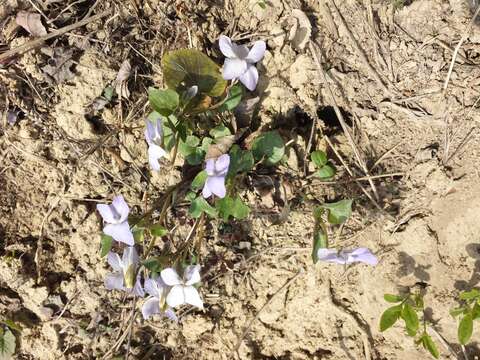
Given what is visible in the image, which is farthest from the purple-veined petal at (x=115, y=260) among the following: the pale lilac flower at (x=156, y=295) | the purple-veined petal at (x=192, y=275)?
the purple-veined petal at (x=192, y=275)

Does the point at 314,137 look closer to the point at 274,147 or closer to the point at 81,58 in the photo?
the point at 274,147

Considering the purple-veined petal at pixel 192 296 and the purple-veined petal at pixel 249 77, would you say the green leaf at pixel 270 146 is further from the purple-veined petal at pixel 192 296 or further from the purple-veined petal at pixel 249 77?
the purple-veined petal at pixel 192 296

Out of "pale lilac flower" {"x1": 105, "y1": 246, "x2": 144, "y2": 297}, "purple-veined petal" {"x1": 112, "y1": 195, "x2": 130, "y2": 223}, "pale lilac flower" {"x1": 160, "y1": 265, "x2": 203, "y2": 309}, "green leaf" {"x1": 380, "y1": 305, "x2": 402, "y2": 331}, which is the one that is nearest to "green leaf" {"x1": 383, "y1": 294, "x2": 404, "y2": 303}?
"green leaf" {"x1": 380, "y1": 305, "x2": 402, "y2": 331}

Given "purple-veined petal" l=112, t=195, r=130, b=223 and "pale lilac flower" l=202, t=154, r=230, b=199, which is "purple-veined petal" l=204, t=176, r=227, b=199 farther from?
"purple-veined petal" l=112, t=195, r=130, b=223

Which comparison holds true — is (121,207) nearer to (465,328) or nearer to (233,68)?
(233,68)

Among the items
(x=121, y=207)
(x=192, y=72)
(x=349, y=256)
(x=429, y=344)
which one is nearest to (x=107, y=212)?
(x=121, y=207)

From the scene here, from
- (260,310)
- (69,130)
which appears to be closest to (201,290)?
(260,310)
